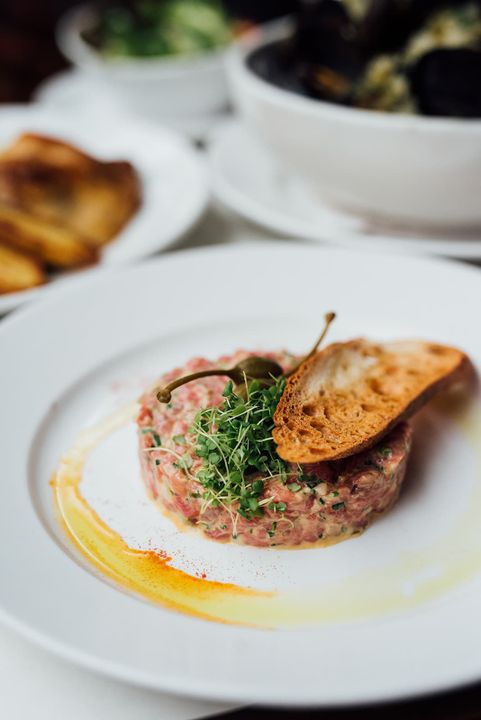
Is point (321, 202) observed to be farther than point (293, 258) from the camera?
Yes

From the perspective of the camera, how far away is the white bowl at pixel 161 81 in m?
3.05

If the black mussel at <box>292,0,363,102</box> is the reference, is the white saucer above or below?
below

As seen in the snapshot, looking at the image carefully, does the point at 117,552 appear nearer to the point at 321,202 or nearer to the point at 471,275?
the point at 471,275

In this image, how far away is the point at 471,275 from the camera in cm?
182

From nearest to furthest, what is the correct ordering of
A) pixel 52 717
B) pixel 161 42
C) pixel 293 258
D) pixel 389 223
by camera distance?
pixel 52 717, pixel 293 258, pixel 389 223, pixel 161 42

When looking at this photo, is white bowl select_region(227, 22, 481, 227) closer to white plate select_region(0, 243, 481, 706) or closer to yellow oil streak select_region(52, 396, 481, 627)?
white plate select_region(0, 243, 481, 706)

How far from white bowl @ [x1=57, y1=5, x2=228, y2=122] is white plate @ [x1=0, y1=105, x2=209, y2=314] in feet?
0.91

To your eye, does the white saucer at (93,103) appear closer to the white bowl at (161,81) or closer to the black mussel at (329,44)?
the white bowl at (161,81)

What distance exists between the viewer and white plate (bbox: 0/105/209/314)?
2.17m

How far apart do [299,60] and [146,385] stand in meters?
1.20

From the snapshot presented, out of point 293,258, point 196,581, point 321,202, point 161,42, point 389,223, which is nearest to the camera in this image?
point 196,581

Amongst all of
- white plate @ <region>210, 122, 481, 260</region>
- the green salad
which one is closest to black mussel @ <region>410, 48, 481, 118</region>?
white plate @ <region>210, 122, 481, 260</region>

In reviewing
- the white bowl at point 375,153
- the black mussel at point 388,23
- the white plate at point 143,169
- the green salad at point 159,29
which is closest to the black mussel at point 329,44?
the black mussel at point 388,23

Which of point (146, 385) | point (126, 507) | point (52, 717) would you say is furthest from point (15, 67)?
point (52, 717)
